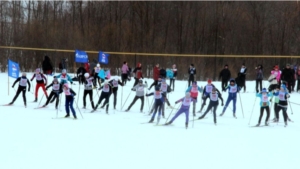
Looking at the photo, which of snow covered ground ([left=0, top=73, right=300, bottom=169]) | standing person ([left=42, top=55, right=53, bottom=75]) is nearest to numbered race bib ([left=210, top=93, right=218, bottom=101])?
snow covered ground ([left=0, top=73, right=300, bottom=169])

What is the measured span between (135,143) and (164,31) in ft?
105

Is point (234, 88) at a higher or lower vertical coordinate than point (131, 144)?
higher

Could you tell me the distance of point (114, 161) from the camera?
9.85m

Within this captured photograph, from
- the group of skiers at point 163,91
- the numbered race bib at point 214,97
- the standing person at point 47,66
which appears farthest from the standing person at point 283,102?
the standing person at point 47,66

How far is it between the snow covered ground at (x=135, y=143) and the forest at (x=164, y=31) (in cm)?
2209

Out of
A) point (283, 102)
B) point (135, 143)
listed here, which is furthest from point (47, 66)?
point (135, 143)

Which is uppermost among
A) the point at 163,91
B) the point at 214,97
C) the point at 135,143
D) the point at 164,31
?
the point at 164,31

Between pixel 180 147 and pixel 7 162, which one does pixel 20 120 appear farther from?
pixel 180 147

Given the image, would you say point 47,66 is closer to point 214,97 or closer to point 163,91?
point 163,91

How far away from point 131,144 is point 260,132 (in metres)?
5.43

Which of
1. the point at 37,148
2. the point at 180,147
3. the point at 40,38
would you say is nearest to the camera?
the point at 37,148

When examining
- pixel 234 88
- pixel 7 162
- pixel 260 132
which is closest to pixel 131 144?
pixel 7 162

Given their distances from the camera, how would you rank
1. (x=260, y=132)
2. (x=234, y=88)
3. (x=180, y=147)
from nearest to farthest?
1. (x=180, y=147)
2. (x=260, y=132)
3. (x=234, y=88)

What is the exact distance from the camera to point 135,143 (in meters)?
11.8
